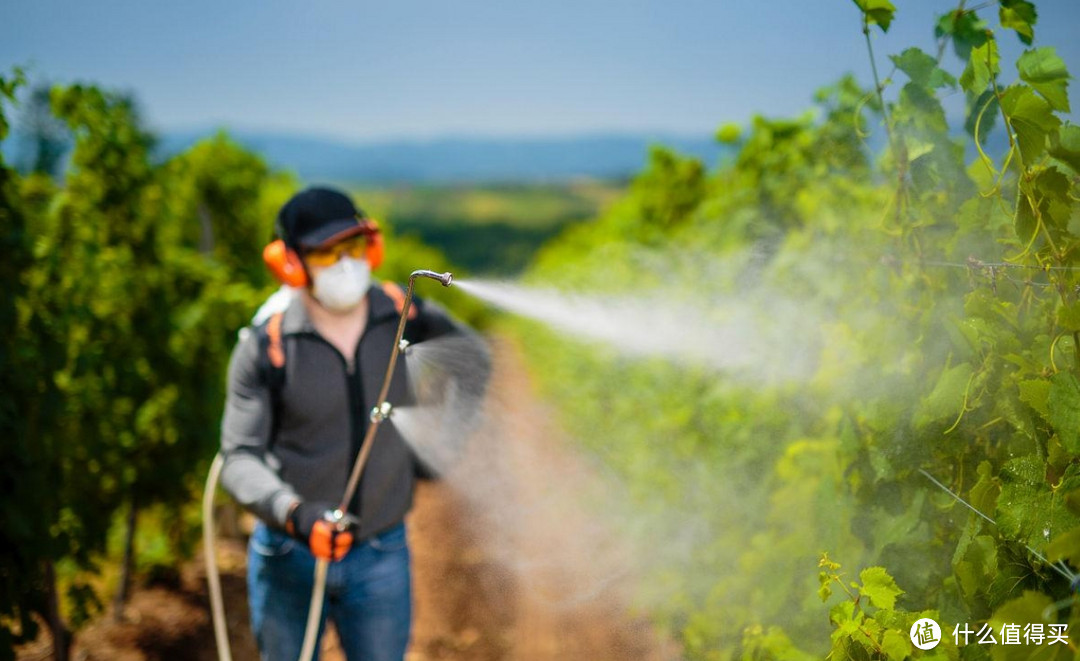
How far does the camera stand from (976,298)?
1.49 meters

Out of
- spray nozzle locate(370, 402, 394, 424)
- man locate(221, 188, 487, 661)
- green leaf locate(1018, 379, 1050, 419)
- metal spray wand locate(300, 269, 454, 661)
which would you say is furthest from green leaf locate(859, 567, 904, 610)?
man locate(221, 188, 487, 661)

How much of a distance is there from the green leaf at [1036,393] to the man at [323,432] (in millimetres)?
1871

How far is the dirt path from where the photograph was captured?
4254 millimetres

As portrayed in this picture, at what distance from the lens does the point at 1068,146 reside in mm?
1356

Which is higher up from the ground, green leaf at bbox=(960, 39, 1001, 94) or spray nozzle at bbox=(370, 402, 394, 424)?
green leaf at bbox=(960, 39, 1001, 94)

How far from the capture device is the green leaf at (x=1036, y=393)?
1315 mm

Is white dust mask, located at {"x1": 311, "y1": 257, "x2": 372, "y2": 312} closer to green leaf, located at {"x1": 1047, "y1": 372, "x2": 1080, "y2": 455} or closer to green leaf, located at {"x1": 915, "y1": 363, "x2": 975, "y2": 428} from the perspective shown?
green leaf, located at {"x1": 915, "y1": 363, "x2": 975, "y2": 428}

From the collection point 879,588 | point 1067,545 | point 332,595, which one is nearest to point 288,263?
point 332,595

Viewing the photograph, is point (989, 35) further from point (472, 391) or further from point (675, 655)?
point (675, 655)

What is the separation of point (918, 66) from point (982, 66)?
194 millimetres

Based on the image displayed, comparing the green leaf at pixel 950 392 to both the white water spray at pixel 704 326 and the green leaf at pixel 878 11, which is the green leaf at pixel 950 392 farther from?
the white water spray at pixel 704 326

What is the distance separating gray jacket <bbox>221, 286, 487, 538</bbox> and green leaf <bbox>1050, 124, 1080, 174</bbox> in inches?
78.5

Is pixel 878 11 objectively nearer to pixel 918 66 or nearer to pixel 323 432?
pixel 918 66

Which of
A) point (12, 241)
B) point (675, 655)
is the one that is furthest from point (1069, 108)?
point (12, 241)
